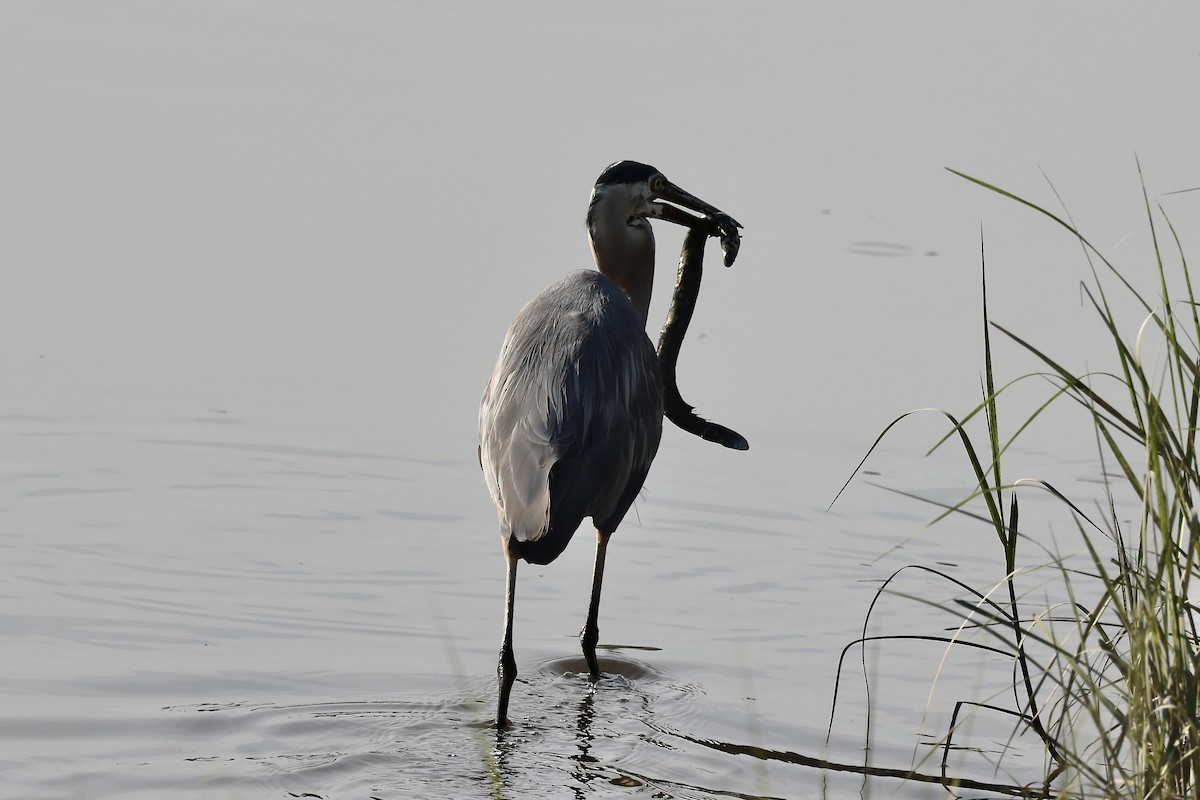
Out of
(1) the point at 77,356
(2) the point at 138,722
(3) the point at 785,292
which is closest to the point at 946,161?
(3) the point at 785,292

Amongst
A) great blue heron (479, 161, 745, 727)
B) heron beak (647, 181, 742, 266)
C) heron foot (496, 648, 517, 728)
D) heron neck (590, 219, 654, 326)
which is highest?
heron beak (647, 181, 742, 266)

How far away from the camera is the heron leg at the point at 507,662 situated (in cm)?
520

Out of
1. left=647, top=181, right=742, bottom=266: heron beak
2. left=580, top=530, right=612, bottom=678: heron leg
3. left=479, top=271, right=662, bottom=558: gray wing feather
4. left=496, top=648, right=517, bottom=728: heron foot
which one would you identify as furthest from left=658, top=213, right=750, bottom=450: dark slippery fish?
left=496, top=648, right=517, bottom=728: heron foot

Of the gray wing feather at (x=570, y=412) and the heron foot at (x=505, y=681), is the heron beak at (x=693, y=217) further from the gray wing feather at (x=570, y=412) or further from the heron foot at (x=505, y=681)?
the heron foot at (x=505, y=681)

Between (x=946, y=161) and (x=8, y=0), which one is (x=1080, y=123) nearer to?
(x=946, y=161)

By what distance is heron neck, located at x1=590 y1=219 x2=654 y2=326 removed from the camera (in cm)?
686

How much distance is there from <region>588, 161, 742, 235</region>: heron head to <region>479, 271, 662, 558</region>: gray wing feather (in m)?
0.66

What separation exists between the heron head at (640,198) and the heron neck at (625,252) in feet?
0.12

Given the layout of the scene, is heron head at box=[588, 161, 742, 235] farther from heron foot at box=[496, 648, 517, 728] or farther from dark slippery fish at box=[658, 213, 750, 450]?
heron foot at box=[496, 648, 517, 728]

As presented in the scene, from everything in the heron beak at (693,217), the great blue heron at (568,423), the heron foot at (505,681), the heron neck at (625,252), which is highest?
the heron beak at (693,217)

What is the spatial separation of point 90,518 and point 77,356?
1.74 m

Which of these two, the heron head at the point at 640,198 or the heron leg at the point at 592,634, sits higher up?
the heron head at the point at 640,198

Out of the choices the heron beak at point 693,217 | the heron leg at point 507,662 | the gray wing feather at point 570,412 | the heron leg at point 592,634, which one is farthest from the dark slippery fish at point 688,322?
the heron leg at point 507,662

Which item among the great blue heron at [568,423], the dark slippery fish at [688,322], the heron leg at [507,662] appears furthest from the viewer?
the dark slippery fish at [688,322]
